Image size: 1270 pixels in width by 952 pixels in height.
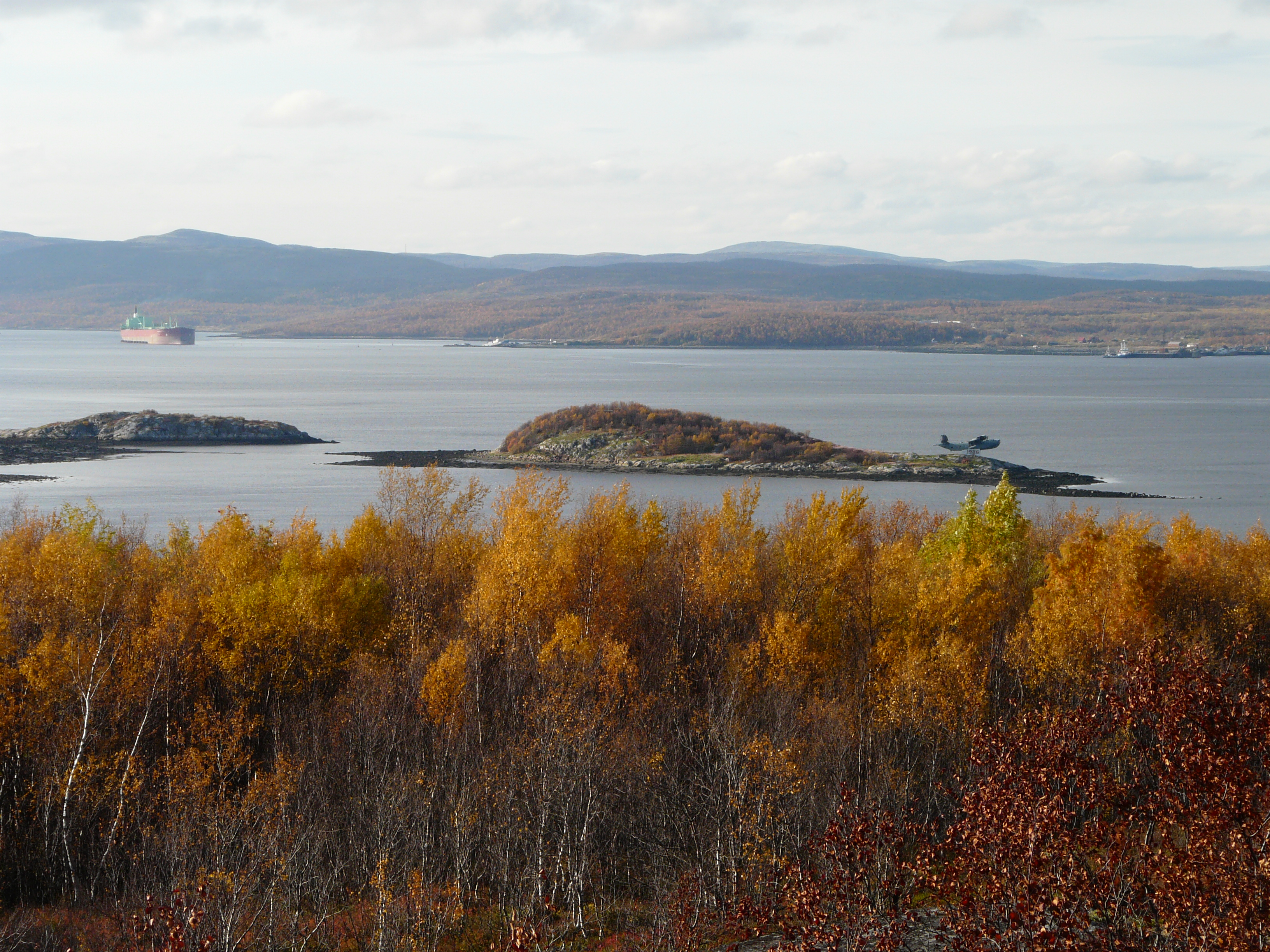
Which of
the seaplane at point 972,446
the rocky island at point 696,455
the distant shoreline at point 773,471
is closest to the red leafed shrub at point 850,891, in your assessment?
the distant shoreline at point 773,471

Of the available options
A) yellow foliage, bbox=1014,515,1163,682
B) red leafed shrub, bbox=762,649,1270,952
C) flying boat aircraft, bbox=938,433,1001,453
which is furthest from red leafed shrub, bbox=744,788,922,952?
flying boat aircraft, bbox=938,433,1001,453

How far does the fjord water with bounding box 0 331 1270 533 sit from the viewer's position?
66.3m

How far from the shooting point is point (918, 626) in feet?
88.5

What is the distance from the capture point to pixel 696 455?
277ft

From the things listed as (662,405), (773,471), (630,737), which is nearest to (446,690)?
(630,737)

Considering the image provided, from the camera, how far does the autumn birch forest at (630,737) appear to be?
9836 millimetres

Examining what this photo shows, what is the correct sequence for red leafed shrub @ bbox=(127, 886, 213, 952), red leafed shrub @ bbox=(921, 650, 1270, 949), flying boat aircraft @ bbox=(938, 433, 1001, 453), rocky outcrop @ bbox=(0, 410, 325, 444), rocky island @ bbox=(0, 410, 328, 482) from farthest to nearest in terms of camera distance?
1. rocky outcrop @ bbox=(0, 410, 325, 444)
2. rocky island @ bbox=(0, 410, 328, 482)
3. flying boat aircraft @ bbox=(938, 433, 1001, 453)
4. red leafed shrub @ bbox=(921, 650, 1270, 949)
5. red leafed shrub @ bbox=(127, 886, 213, 952)

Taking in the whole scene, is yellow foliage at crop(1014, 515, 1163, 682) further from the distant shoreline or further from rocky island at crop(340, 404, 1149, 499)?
rocky island at crop(340, 404, 1149, 499)

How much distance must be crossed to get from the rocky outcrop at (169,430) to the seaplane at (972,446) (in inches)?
1882

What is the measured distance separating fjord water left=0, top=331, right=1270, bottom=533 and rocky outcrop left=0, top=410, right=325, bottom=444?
4.11 m

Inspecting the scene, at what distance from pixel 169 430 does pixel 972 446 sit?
61.2 metres

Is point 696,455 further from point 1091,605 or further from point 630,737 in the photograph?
point 630,737

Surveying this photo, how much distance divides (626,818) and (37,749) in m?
10.9

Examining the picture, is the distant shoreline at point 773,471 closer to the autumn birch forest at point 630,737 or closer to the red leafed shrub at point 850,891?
the autumn birch forest at point 630,737
